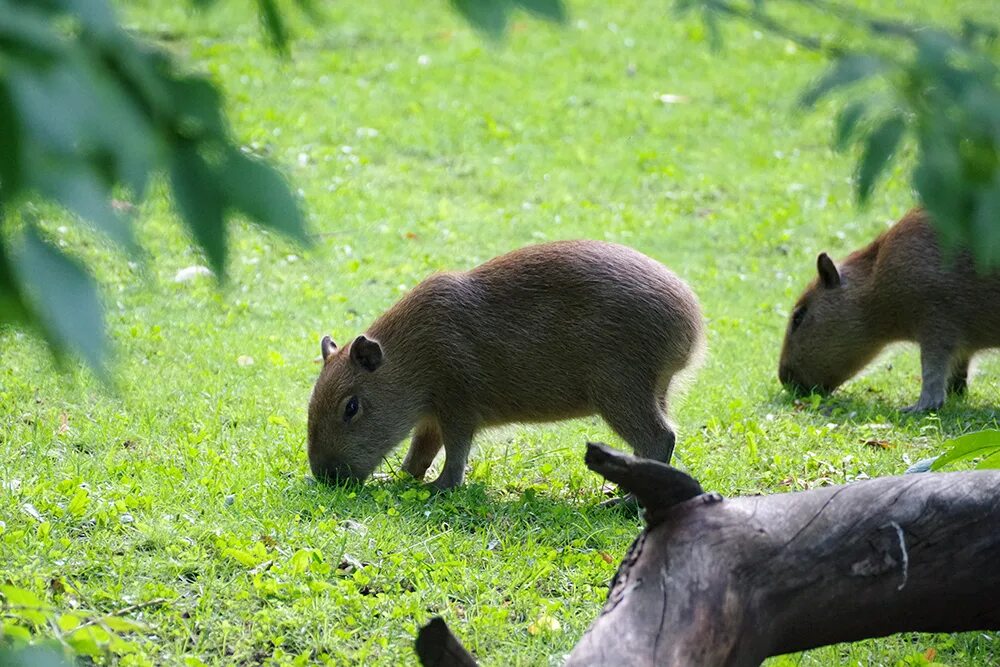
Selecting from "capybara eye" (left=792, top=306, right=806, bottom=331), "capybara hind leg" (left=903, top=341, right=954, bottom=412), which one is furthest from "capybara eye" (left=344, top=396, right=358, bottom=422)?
"capybara hind leg" (left=903, top=341, right=954, bottom=412)

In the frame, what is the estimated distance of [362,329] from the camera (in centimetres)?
753

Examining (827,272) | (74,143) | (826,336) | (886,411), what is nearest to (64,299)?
(74,143)

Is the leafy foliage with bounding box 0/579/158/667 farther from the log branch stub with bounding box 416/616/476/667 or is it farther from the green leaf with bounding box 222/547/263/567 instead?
the log branch stub with bounding box 416/616/476/667

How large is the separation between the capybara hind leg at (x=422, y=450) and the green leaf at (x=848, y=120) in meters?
4.52

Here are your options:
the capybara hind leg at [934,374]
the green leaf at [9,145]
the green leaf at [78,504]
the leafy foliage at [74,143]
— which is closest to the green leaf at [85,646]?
the leafy foliage at [74,143]

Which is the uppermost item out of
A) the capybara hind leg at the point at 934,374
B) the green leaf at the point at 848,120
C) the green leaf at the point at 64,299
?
the green leaf at the point at 848,120

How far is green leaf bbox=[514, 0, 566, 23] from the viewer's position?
150 cm

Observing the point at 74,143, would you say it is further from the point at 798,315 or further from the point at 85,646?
the point at 798,315

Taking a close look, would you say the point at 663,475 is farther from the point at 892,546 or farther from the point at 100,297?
the point at 100,297

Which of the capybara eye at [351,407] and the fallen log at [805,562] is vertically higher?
the fallen log at [805,562]

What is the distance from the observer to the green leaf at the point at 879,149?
1.50 m

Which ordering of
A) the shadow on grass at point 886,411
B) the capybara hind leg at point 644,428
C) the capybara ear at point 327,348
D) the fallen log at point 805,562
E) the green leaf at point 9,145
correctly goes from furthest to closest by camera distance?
the shadow on grass at point 886,411, the capybara ear at point 327,348, the capybara hind leg at point 644,428, the fallen log at point 805,562, the green leaf at point 9,145

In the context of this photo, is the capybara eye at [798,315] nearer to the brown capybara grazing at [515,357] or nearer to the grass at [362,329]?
the grass at [362,329]

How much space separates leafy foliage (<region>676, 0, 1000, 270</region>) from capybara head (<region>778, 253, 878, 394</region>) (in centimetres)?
594
